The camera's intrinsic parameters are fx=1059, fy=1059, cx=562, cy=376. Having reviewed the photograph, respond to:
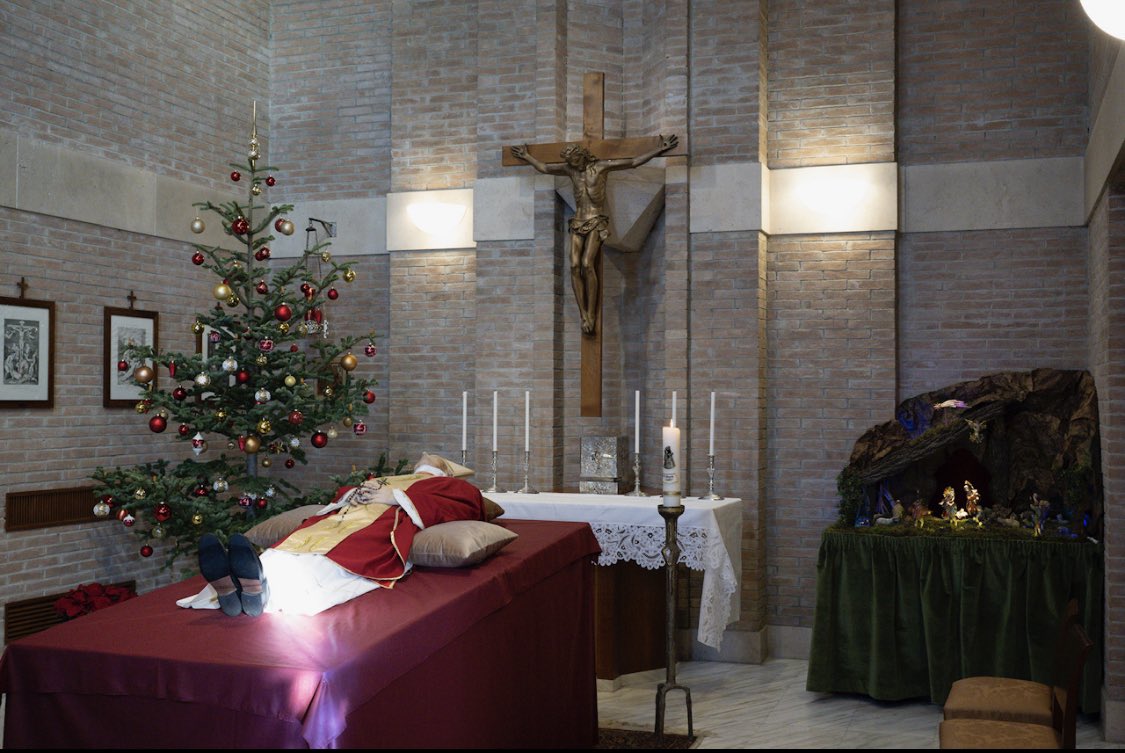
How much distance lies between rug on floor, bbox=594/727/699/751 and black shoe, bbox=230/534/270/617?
2.45 meters

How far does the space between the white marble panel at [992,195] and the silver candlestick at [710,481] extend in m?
2.13

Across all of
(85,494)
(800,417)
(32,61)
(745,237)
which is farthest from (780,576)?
(32,61)

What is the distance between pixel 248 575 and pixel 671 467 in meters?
2.08

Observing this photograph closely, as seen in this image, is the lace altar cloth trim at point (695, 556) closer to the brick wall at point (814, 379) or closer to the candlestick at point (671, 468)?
the brick wall at point (814, 379)

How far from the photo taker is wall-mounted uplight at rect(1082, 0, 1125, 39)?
3.42 meters

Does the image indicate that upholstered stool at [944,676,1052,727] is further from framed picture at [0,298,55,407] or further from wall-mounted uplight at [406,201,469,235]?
framed picture at [0,298,55,407]

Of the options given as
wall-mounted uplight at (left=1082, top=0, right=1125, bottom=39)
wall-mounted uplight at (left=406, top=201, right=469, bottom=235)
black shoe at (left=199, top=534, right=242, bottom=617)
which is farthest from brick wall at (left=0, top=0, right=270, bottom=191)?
wall-mounted uplight at (left=1082, top=0, right=1125, bottom=39)

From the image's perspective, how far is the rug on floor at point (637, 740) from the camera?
Result: 208 inches

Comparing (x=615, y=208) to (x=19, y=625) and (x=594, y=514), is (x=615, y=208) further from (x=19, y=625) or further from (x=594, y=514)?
(x=19, y=625)

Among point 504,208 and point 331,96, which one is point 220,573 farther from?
point 331,96

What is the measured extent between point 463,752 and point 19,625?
512 cm

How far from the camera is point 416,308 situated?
27.4 ft

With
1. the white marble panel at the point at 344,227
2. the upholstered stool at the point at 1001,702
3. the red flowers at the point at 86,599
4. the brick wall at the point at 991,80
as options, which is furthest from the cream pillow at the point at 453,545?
the white marble panel at the point at 344,227

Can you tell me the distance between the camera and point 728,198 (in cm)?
730
